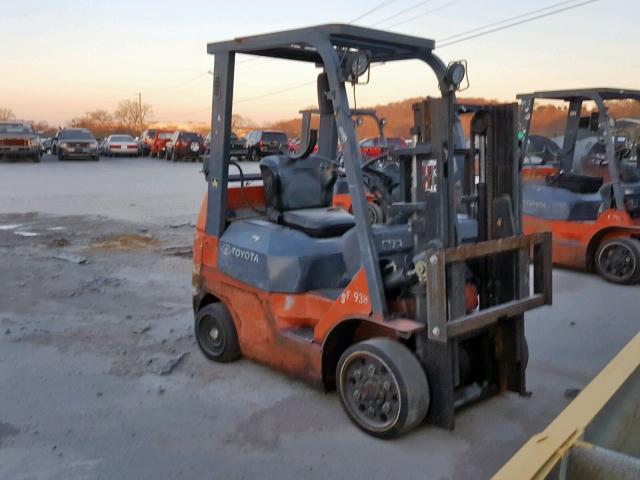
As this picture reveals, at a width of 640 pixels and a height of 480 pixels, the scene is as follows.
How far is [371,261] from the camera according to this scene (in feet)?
14.2

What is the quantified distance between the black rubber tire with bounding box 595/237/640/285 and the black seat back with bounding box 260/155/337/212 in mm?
4698

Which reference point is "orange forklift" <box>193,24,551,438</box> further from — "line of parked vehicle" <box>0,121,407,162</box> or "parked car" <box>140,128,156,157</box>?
"parked car" <box>140,128,156,157</box>

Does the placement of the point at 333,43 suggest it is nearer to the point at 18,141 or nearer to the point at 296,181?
the point at 296,181

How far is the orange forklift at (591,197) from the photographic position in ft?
29.1

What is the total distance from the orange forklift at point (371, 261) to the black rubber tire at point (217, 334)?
0.01 meters

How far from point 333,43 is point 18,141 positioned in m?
31.8

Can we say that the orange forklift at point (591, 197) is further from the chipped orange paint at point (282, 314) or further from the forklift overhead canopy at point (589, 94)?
the chipped orange paint at point (282, 314)

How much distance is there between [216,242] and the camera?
5.63 meters

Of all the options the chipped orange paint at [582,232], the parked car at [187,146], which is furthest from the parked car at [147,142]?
the chipped orange paint at [582,232]

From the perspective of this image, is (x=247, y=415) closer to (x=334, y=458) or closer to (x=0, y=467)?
(x=334, y=458)

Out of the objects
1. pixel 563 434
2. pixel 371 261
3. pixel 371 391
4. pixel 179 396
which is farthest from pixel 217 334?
pixel 563 434

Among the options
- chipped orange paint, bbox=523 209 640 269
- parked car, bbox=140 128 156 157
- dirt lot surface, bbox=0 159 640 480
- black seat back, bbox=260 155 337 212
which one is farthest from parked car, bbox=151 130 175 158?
black seat back, bbox=260 155 337 212

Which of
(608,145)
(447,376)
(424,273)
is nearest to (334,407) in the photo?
(447,376)

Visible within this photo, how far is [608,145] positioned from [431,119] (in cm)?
548
